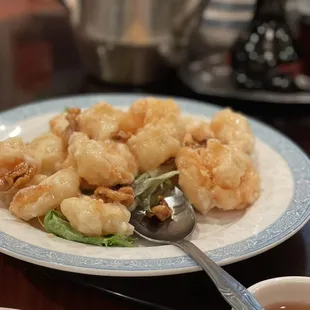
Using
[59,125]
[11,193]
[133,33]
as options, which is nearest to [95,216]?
[11,193]

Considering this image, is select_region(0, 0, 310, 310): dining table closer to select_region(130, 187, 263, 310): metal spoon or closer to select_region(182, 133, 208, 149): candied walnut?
select_region(130, 187, 263, 310): metal spoon

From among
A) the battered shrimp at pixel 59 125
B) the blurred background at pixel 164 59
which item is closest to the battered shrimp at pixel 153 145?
the battered shrimp at pixel 59 125

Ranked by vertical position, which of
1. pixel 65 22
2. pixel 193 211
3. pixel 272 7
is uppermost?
pixel 272 7

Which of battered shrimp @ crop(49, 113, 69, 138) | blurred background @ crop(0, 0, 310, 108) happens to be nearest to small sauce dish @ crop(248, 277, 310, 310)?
battered shrimp @ crop(49, 113, 69, 138)

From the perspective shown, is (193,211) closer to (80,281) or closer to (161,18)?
(80,281)

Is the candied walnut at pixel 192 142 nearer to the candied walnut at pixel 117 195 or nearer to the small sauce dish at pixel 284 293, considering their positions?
the candied walnut at pixel 117 195

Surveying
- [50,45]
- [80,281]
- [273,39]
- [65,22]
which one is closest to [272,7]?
[273,39]
